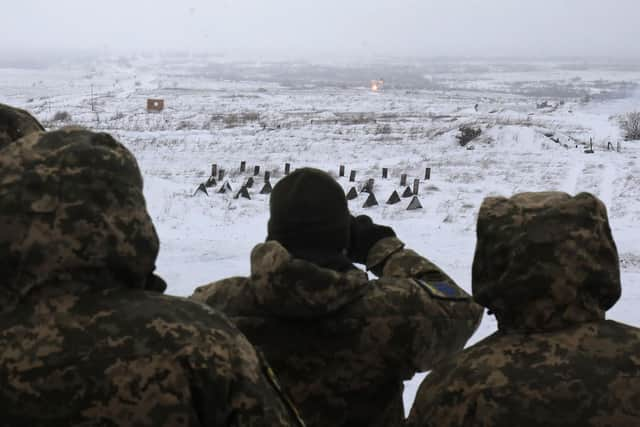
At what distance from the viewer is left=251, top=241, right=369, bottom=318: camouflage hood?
88.3 inches

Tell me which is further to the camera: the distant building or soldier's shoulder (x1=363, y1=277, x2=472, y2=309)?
the distant building

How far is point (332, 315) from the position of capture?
7.89ft

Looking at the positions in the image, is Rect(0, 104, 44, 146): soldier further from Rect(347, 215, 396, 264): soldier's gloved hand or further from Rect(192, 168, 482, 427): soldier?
Rect(347, 215, 396, 264): soldier's gloved hand

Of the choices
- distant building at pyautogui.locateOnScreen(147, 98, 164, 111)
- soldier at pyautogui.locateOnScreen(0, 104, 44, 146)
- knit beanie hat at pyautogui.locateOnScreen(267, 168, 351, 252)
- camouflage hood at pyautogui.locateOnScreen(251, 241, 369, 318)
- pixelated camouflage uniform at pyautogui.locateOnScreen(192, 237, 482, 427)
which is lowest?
distant building at pyautogui.locateOnScreen(147, 98, 164, 111)

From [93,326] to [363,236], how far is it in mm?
1236

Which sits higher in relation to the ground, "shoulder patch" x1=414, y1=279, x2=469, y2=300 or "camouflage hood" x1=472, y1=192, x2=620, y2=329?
"camouflage hood" x1=472, y1=192, x2=620, y2=329

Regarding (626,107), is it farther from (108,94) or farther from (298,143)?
(108,94)

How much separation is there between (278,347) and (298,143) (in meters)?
21.7

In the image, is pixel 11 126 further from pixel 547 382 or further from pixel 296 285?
pixel 547 382

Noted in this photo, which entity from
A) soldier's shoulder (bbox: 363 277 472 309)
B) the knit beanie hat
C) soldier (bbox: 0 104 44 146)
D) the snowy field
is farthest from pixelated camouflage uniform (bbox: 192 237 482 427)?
the snowy field

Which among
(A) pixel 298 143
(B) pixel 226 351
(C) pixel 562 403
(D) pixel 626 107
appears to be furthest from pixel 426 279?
(D) pixel 626 107

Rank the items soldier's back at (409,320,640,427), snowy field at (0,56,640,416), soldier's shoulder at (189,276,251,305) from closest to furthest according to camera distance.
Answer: soldier's back at (409,320,640,427)
soldier's shoulder at (189,276,251,305)
snowy field at (0,56,640,416)

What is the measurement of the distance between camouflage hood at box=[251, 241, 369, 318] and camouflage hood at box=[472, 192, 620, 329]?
17.4 inches

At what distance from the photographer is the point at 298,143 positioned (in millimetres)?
24016
